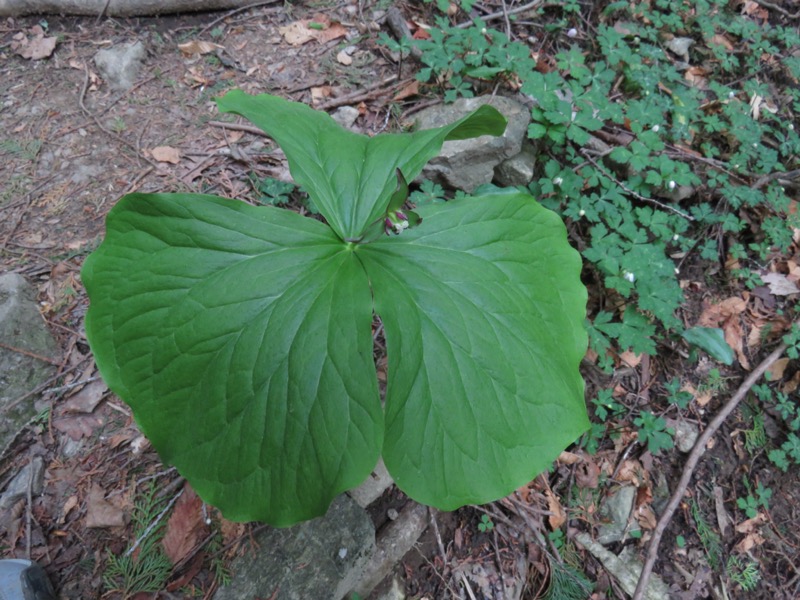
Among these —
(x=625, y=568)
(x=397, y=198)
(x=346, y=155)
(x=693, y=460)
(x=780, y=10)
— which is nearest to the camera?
(x=397, y=198)

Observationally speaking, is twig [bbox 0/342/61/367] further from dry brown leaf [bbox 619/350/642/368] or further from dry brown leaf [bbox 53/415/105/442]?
dry brown leaf [bbox 619/350/642/368]

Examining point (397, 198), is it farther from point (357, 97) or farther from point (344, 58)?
point (344, 58)

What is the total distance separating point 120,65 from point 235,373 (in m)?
2.50

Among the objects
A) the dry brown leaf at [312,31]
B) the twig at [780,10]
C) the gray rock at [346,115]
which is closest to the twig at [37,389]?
the gray rock at [346,115]

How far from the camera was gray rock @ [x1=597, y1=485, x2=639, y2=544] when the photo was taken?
251 cm

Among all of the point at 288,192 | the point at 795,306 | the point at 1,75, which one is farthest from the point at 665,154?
the point at 1,75

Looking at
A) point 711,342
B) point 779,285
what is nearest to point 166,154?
point 711,342

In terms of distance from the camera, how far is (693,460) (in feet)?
8.80

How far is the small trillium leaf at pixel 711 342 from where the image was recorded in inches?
106

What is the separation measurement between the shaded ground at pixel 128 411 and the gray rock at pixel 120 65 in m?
0.06

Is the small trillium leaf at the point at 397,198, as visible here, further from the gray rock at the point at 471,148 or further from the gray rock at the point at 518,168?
the gray rock at the point at 518,168

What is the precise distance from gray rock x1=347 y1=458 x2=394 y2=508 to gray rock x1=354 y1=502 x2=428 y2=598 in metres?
0.14

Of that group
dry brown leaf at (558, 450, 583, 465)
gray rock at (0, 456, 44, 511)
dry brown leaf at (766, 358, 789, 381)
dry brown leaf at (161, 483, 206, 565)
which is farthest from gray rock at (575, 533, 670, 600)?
gray rock at (0, 456, 44, 511)

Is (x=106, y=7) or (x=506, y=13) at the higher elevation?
(x=506, y=13)
